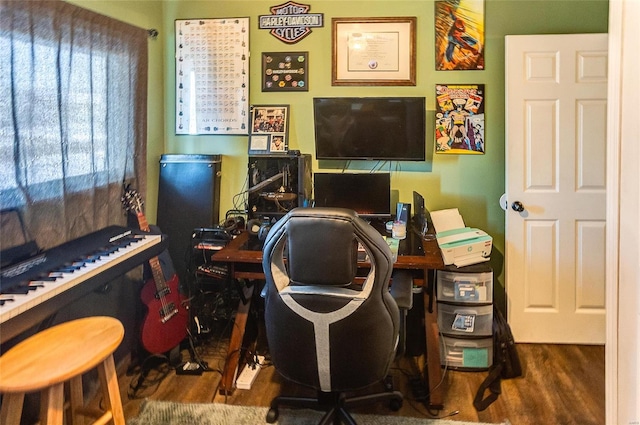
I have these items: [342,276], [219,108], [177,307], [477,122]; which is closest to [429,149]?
[477,122]

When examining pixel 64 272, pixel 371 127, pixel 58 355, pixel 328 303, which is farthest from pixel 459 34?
pixel 58 355

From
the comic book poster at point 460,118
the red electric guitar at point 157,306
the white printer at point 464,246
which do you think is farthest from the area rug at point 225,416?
the comic book poster at point 460,118

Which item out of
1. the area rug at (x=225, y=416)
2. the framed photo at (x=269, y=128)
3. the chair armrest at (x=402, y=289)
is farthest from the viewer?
the framed photo at (x=269, y=128)

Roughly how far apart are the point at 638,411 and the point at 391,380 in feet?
4.01

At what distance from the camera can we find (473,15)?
9.72ft

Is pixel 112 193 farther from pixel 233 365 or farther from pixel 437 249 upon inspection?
pixel 437 249

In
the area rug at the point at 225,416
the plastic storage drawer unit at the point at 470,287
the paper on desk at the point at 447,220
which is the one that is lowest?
the area rug at the point at 225,416

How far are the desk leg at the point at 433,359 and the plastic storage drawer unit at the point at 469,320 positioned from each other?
258 millimetres

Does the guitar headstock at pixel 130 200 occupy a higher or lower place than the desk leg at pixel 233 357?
higher

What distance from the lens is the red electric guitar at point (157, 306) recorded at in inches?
101

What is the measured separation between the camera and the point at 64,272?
1847 mm

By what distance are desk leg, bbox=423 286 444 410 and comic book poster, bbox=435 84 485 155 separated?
1.04m

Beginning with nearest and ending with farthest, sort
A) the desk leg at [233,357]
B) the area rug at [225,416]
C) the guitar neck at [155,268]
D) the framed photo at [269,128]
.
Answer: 1. the area rug at [225,416]
2. the desk leg at [233,357]
3. the guitar neck at [155,268]
4. the framed photo at [269,128]

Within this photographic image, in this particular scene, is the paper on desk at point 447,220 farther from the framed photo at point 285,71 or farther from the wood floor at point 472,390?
the framed photo at point 285,71
